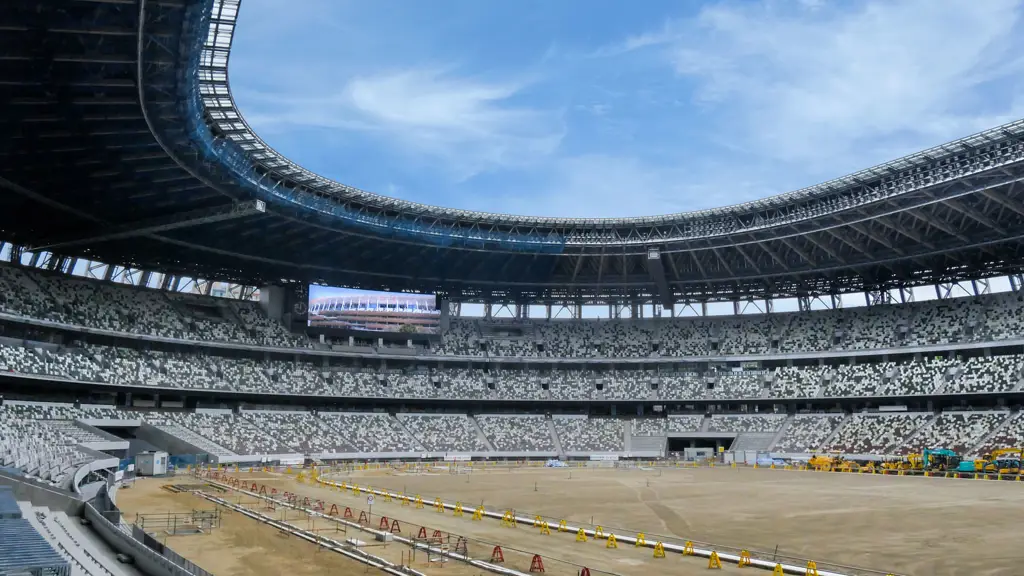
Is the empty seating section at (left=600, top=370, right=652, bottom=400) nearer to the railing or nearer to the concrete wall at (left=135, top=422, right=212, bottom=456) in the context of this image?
the concrete wall at (left=135, top=422, right=212, bottom=456)

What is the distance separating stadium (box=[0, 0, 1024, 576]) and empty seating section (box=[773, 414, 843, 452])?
0.45m

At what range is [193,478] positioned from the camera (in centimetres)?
5131

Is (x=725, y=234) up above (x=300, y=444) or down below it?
above

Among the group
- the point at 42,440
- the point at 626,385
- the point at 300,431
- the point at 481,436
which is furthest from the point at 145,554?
the point at 626,385

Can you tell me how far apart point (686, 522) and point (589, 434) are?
48657 mm

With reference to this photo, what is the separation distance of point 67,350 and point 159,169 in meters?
25.1

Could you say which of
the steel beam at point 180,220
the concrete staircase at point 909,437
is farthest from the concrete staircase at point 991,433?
the steel beam at point 180,220

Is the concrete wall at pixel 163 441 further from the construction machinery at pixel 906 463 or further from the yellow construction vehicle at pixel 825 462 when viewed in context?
the construction machinery at pixel 906 463

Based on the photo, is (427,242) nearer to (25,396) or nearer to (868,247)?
(25,396)

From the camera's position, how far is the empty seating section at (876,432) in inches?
2579

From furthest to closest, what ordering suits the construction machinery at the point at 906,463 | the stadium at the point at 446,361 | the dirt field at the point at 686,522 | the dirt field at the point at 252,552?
the construction machinery at the point at 906,463 < the stadium at the point at 446,361 < the dirt field at the point at 686,522 < the dirt field at the point at 252,552

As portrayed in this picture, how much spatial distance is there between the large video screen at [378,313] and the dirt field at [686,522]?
2652 cm

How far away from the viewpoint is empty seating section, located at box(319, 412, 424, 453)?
240 ft

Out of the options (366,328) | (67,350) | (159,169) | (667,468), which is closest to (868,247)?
(667,468)
